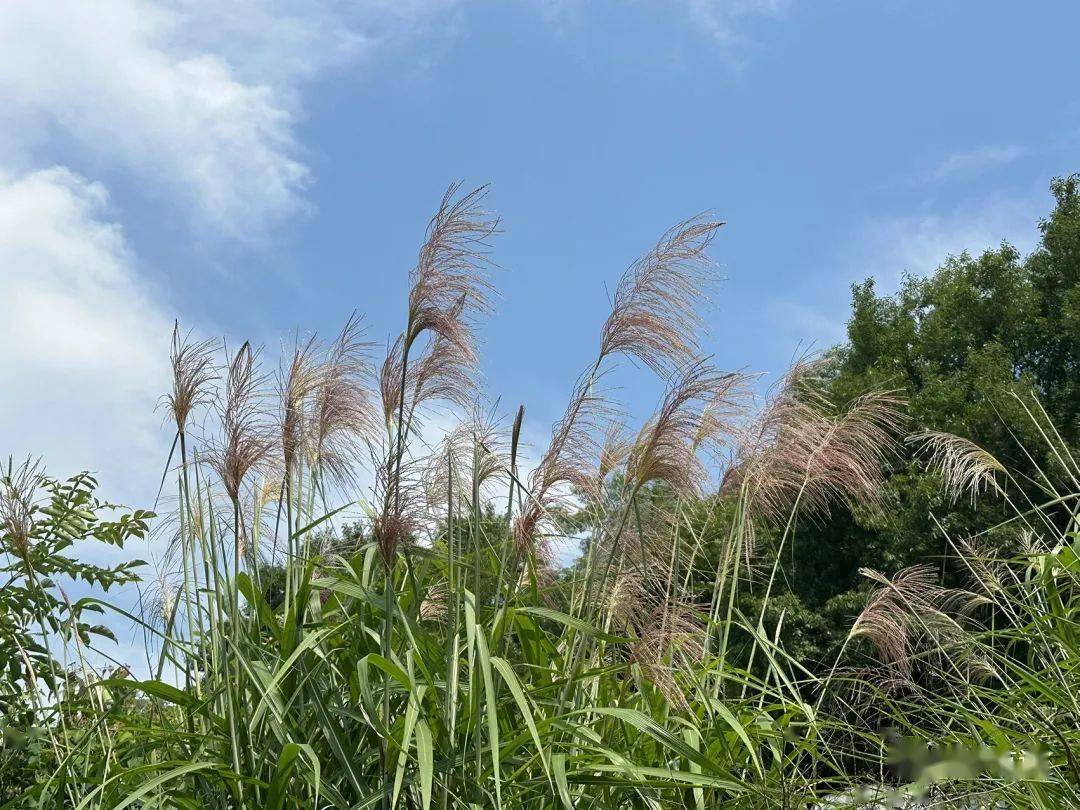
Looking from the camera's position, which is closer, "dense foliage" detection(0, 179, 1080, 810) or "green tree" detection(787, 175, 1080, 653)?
"dense foliage" detection(0, 179, 1080, 810)

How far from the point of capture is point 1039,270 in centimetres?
1973

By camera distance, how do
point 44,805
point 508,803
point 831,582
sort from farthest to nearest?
1. point 831,582
2. point 44,805
3. point 508,803

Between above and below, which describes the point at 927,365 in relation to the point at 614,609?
above

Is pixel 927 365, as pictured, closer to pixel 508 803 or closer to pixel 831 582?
pixel 831 582

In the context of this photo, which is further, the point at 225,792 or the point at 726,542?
the point at 726,542

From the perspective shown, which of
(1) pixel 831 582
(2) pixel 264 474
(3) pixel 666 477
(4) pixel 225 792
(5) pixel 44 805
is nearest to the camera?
(4) pixel 225 792

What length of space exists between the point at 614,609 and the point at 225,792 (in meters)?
1.43

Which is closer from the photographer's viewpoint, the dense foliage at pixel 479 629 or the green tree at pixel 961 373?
the dense foliage at pixel 479 629

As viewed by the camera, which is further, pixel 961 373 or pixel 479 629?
pixel 961 373

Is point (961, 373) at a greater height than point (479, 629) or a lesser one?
greater

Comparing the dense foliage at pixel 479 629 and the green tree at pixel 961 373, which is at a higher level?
the green tree at pixel 961 373

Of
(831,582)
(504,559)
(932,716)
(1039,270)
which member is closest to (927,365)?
(1039,270)

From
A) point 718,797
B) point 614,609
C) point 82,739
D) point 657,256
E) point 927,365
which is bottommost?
point 718,797

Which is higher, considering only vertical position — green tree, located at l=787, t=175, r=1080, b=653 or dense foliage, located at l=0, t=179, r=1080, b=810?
green tree, located at l=787, t=175, r=1080, b=653
